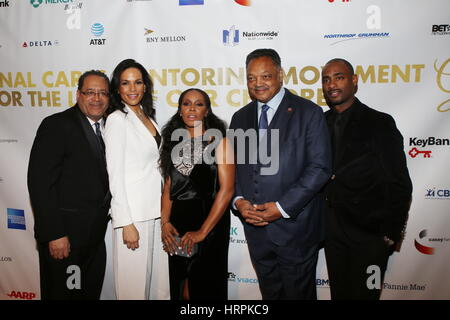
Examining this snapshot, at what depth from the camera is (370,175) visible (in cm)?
229

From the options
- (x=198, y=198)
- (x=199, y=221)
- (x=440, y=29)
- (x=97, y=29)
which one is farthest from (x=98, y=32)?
(x=440, y=29)

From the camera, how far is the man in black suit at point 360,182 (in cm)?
229

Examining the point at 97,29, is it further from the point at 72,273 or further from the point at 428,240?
the point at 428,240

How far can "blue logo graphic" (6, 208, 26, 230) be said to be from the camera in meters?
2.95

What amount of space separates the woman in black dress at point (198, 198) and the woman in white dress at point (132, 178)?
137mm

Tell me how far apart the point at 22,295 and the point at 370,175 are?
334 centimetres

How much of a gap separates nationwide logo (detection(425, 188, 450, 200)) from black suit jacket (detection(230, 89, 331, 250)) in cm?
101

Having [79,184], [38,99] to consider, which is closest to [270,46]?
[79,184]

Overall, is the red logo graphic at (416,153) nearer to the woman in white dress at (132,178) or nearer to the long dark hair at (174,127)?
the long dark hair at (174,127)

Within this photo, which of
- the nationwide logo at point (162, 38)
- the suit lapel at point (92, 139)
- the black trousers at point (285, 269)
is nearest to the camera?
the black trousers at point (285, 269)

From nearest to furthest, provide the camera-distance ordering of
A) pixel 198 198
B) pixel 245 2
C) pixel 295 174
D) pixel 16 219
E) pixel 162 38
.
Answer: pixel 295 174
pixel 198 198
pixel 245 2
pixel 162 38
pixel 16 219

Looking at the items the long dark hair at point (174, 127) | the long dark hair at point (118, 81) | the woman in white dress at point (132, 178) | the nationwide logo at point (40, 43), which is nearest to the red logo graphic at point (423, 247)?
the long dark hair at point (174, 127)

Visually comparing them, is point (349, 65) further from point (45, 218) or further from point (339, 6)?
point (45, 218)

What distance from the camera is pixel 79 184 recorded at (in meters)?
2.41
